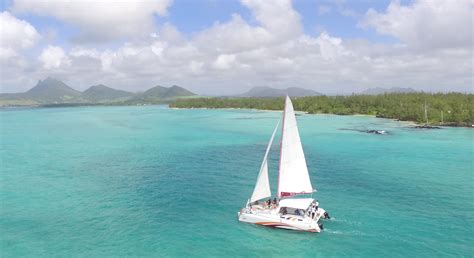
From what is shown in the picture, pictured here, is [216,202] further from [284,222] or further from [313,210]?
[313,210]

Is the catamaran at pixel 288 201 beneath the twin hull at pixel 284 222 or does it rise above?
above

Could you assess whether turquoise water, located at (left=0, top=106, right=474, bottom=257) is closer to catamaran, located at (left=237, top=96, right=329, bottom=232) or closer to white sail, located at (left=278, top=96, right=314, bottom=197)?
catamaran, located at (left=237, top=96, right=329, bottom=232)

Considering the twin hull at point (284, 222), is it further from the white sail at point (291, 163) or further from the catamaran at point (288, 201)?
the white sail at point (291, 163)

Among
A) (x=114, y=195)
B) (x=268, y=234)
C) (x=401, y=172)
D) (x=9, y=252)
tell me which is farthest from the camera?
(x=401, y=172)

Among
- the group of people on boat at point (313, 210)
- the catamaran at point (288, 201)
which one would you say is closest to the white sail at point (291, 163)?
the catamaran at point (288, 201)

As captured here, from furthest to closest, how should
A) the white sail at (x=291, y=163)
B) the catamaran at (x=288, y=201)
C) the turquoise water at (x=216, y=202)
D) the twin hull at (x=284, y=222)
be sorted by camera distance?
the white sail at (x=291, y=163)
the catamaran at (x=288, y=201)
the twin hull at (x=284, y=222)
the turquoise water at (x=216, y=202)

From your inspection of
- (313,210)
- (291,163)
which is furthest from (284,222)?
(291,163)

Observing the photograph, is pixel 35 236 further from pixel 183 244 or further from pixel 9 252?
pixel 183 244

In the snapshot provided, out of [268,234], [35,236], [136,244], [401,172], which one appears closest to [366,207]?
[268,234]

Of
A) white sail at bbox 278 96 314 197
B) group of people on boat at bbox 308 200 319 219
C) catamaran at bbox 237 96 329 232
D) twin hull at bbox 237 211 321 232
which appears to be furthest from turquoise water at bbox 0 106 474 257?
white sail at bbox 278 96 314 197
